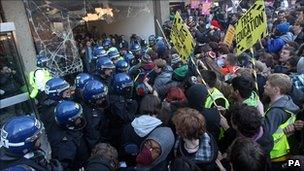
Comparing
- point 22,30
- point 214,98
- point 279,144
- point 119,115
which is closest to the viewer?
point 279,144

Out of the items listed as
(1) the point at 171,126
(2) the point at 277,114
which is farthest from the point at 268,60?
(1) the point at 171,126

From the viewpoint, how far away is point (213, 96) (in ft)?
12.1

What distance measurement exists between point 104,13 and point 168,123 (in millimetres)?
9437

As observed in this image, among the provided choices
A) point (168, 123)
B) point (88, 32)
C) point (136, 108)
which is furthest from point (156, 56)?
point (88, 32)

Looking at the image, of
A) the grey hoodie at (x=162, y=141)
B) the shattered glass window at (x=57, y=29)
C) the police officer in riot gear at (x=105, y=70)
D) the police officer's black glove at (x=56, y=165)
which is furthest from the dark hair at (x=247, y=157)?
the shattered glass window at (x=57, y=29)

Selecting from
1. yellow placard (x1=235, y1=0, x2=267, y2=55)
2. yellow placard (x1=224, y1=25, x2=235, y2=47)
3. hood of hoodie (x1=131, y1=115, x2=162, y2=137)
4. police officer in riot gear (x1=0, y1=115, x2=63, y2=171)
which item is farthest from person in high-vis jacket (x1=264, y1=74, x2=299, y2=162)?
yellow placard (x1=224, y1=25, x2=235, y2=47)

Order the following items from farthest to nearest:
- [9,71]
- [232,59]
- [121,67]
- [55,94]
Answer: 1. [121,67]
2. [9,71]
3. [232,59]
4. [55,94]

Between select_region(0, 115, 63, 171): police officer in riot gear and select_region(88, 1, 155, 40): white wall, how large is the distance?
402 inches

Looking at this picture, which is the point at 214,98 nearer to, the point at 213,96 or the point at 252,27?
the point at 213,96

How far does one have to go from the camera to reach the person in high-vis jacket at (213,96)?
3.64 meters

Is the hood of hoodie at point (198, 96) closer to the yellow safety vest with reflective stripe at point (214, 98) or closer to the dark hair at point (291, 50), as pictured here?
the yellow safety vest with reflective stripe at point (214, 98)

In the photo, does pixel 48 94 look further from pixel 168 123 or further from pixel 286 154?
pixel 286 154

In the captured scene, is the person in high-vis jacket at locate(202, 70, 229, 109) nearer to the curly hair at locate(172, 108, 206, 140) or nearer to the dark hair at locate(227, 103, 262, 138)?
the dark hair at locate(227, 103, 262, 138)

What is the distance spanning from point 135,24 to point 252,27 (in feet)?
32.9
